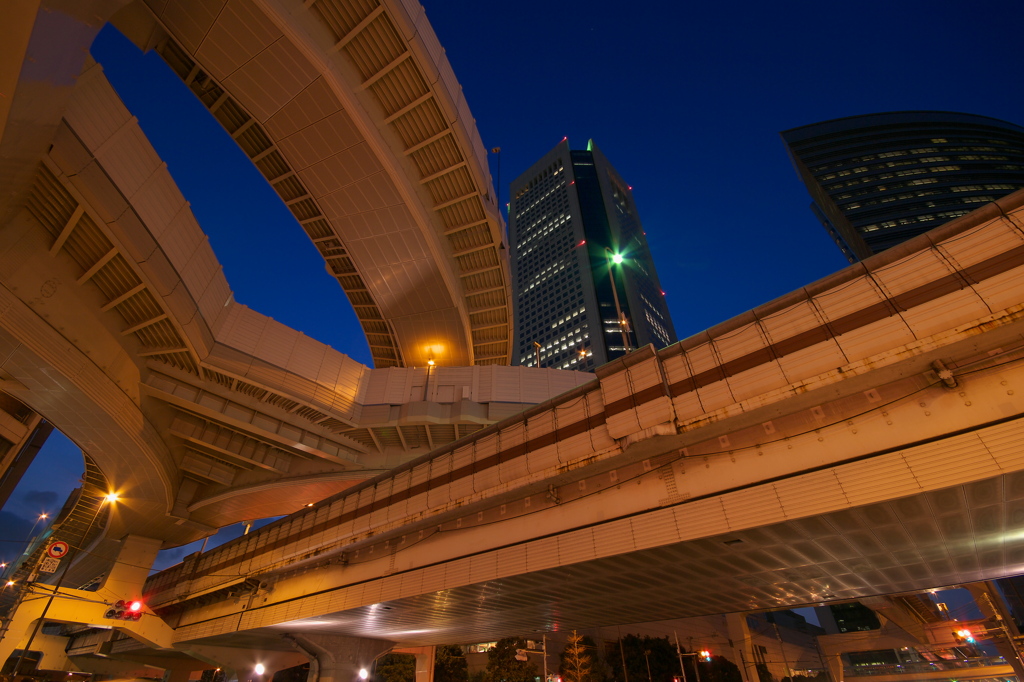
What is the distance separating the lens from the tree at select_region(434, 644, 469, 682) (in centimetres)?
4128

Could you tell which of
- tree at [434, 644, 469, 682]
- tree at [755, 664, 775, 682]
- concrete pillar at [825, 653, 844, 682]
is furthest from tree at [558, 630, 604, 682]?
concrete pillar at [825, 653, 844, 682]

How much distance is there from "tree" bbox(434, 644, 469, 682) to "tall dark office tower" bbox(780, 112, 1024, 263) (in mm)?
100050

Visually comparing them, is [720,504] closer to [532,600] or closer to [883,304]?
[883,304]

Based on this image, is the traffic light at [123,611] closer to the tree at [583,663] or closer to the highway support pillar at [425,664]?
the highway support pillar at [425,664]

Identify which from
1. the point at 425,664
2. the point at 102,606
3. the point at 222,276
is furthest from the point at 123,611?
the point at 425,664

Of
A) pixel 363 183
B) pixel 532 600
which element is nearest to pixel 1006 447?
pixel 532 600

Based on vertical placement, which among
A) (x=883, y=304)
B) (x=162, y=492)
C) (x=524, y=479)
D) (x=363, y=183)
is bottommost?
(x=524, y=479)

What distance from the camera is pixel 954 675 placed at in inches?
1463

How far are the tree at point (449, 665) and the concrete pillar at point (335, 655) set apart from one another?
584 inches

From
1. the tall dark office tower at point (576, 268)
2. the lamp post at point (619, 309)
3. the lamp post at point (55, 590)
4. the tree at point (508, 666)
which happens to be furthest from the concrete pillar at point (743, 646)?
the tall dark office tower at point (576, 268)

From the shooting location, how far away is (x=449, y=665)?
41.8 meters

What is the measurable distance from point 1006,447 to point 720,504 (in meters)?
5.41

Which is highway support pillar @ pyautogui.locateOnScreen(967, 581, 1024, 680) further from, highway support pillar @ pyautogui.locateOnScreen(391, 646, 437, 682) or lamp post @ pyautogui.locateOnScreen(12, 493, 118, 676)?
lamp post @ pyautogui.locateOnScreen(12, 493, 118, 676)

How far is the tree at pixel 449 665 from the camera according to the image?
135ft
